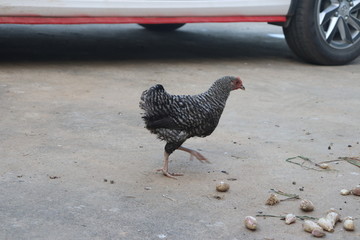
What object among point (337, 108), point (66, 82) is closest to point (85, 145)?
point (66, 82)

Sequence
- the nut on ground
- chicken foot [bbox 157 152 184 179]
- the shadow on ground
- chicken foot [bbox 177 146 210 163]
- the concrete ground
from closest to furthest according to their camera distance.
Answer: the concrete ground, the nut on ground, chicken foot [bbox 157 152 184 179], chicken foot [bbox 177 146 210 163], the shadow on ground

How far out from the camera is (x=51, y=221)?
354 centimetres

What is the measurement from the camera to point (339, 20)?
25.3ft

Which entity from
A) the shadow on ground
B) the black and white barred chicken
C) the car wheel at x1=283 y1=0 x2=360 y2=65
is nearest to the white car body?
the car wheel at x1=283 y1=0 x2=360 y2=65

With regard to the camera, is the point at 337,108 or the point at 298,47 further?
the point at 298,47

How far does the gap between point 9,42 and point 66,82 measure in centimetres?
191

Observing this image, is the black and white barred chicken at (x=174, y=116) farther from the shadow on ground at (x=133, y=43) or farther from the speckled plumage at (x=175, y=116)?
the shadow on ground at (x=133, y=43)

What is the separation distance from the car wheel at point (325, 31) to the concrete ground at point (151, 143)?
0.17m

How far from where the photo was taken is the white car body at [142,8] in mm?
6496

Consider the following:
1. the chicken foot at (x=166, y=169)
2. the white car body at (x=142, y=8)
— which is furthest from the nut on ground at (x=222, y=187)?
the white car body at (x=142, y=8)

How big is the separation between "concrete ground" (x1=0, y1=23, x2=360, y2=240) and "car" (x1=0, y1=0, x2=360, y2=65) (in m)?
0.26

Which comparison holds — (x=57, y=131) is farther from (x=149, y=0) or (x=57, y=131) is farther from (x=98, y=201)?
(x=149, y=0)

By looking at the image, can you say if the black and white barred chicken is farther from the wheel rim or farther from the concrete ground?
the wheel rim

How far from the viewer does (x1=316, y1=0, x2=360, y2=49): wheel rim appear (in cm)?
760
